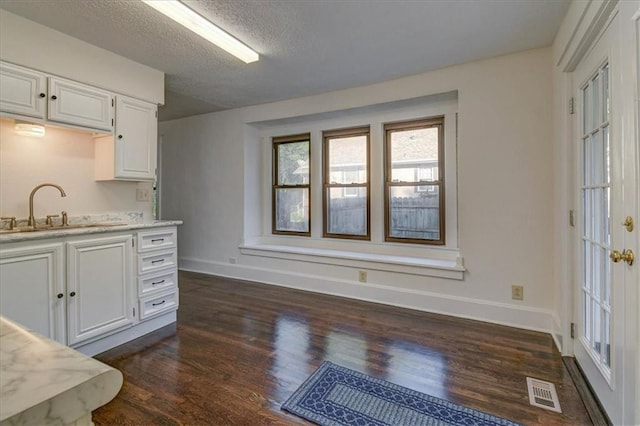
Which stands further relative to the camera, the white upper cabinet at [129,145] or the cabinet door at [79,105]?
the white upper cabinet at [129,145]

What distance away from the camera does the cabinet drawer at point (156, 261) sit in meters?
2.69

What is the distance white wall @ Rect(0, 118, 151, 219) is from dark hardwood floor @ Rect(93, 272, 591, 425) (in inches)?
49.9

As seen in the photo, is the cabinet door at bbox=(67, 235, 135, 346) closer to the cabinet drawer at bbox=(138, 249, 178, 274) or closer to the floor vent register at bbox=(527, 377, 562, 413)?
the cabinet drawer at bbox=(138, 249, 178, 274)

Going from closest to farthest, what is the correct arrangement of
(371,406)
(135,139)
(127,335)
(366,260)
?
1. (371,406)
2. (127,335)
3. (135,139)
4. (366,260)

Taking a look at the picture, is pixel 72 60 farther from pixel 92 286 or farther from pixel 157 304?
pixel 157 304

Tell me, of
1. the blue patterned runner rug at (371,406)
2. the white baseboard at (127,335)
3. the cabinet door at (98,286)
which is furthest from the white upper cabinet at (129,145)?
the blue patterned runner rug at (371,406)

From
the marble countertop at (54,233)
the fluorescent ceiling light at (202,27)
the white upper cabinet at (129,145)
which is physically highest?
the fluorescent ceiling light at (202,27)

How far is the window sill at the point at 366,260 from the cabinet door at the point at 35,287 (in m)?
2.39

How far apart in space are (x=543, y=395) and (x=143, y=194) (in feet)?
11.9

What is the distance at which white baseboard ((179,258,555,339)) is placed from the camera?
111 inches

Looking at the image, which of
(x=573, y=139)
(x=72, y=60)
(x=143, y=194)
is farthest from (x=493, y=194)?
(x=72, y=60)

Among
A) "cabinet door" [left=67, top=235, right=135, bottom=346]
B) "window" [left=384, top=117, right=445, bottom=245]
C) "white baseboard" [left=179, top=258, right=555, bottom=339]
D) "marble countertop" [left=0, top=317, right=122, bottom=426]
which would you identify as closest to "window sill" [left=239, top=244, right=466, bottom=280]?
"white baseboard" [left=179, top=258, right=555, bottom=339]

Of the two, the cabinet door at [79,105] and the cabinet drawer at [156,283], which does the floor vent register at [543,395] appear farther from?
the cabinet door at [79,105]

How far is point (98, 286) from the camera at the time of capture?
2.37 metres
